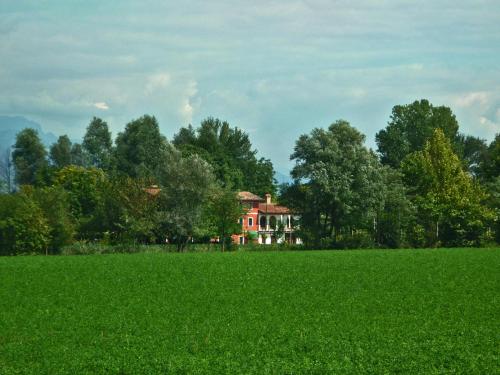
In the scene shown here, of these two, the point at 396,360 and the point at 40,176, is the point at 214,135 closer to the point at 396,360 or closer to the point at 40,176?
the point at 40,176

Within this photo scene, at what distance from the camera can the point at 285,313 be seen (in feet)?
96.3

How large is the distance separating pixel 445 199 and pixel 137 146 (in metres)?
67.5

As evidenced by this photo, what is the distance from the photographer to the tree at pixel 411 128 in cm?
12938

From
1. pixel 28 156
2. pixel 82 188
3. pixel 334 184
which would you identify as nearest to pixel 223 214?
pixel 334 184

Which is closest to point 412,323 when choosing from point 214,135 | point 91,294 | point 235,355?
point 235,355

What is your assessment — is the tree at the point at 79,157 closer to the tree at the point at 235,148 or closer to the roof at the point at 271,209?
the tree at the point at 235,148

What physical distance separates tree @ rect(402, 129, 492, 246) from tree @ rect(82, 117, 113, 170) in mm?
77882

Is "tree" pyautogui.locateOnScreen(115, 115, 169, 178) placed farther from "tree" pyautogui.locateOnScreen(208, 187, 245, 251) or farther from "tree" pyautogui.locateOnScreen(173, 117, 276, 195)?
"tree" pyautogui.locateOnScreen(208, 187, 245, 251)

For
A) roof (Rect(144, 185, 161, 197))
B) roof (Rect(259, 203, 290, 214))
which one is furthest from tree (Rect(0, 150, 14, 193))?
roof (Rect(144, 185, 161, 197))

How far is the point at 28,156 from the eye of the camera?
14462 cm

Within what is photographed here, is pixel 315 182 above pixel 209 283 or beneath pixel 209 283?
above

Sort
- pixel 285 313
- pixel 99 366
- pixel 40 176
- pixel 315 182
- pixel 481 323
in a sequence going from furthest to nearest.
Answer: pixel 40 176, pixel 315 182, pixel 285 313, pixel 481 323, pixel 99 366

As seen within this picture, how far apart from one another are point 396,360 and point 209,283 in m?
21.2

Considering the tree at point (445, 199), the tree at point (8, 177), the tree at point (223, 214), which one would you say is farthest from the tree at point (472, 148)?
the tree at point (8, 177)
